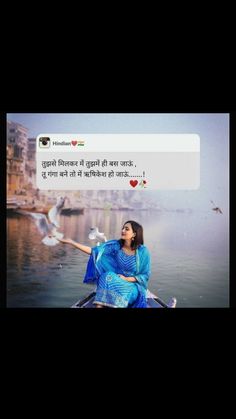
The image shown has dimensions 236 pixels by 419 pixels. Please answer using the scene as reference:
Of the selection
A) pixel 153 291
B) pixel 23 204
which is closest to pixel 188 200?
pixel 153 291

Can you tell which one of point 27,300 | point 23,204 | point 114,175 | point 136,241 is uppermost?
point 114,175

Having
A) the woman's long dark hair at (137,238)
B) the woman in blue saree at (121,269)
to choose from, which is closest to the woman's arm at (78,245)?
the woman in blue saree at (121,269)

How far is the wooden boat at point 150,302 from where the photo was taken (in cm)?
310

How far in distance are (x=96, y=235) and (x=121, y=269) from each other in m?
0.32

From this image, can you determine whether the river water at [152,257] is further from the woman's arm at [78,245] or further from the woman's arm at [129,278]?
the woman's arm at [129,278]

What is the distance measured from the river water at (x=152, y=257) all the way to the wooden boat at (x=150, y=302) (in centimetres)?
3

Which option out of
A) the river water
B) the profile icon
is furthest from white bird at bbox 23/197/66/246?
the profile icon

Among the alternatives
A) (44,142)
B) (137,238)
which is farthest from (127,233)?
(44,142)

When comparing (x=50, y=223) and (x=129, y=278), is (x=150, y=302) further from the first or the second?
(x=50, y=223)

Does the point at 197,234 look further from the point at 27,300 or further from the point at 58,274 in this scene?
the point at 27,300

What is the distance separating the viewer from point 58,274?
123 inches

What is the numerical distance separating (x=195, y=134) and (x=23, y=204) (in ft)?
4.73

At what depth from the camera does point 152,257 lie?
3.12m

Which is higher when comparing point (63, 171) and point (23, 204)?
point (63, 171)
